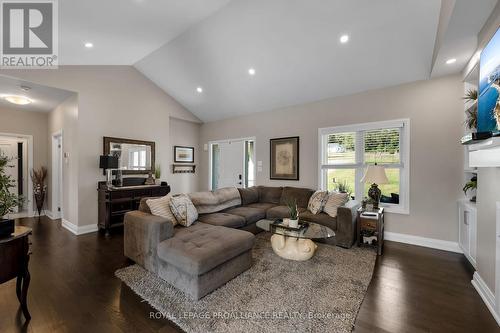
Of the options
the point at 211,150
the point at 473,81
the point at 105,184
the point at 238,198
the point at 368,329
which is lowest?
the point at 368,329

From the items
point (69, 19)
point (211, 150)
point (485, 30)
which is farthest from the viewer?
point (211, 150)

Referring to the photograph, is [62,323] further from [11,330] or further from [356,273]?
[356,273]

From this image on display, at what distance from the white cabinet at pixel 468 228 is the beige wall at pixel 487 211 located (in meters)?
0.43

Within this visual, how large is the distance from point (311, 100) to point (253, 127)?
1.58 meters

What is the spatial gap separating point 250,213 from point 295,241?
1.12 m

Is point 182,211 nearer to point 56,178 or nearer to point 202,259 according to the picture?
point 202,259

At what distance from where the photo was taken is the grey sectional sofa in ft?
6.57

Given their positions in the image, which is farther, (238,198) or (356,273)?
(238,198)

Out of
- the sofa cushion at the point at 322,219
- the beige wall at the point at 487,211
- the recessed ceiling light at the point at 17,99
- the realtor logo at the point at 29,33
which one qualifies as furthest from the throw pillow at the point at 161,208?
the recessed ceiling light at the point at 17,99

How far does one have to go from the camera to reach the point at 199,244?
2201 mm

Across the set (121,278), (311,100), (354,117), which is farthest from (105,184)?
(354,117)

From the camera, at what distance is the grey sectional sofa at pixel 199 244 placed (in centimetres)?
200

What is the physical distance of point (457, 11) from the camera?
1.96m

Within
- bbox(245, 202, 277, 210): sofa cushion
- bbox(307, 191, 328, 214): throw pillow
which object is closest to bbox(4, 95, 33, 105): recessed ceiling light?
bbox(245, 202, 277, 210): sofa cushion
